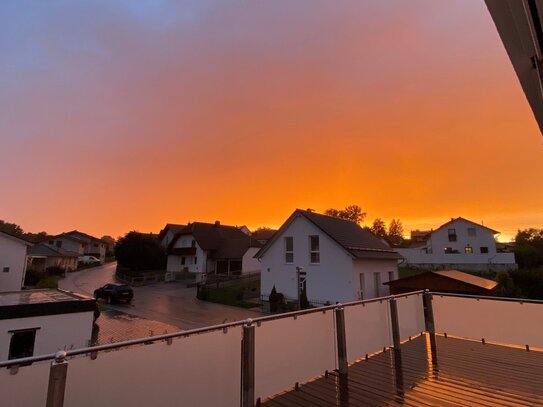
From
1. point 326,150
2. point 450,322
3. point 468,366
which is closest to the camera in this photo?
point 468,366

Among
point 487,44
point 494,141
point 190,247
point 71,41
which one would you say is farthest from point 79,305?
point 190,247

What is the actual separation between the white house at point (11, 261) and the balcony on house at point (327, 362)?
30340mm

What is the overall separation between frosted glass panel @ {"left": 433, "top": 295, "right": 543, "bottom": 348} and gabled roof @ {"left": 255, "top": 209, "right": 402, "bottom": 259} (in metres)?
12.4

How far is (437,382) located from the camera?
465cm

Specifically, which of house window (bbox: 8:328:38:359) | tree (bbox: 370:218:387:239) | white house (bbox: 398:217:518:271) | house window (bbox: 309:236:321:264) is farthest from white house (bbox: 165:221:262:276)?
tree (bbox: 370:218:387:239)

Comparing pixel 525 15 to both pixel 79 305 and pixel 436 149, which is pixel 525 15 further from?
pixel 79 305

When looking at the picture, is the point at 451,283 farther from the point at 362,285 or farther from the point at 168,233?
the point at 168,233

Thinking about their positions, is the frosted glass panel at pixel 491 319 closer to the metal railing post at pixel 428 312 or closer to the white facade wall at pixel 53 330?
the metal railing post at pixel 428 312

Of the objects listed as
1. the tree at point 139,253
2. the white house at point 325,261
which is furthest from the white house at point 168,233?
the white house at point 325,261

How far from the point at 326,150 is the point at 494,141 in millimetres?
6702

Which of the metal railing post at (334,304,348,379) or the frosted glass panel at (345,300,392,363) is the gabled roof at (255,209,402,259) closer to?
the frosted glass panel at (345,300,392,363)

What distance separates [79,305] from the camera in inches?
468

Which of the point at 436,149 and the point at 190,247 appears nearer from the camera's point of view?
the point at 436,149

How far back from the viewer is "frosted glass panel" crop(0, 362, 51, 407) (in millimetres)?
2080
